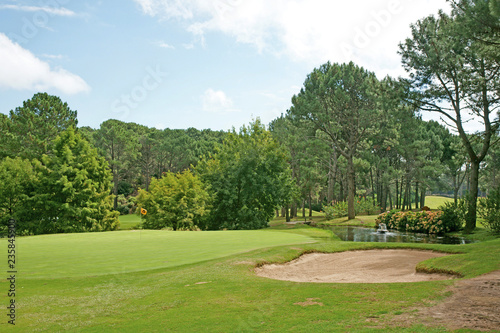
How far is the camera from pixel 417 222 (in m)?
27.3

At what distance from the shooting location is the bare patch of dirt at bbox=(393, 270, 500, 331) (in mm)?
4641

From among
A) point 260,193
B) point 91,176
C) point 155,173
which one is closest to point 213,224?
point 260,193

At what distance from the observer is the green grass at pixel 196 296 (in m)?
5.41

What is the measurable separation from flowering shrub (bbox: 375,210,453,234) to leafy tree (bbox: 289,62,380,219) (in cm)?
698

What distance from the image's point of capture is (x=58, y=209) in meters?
32.3

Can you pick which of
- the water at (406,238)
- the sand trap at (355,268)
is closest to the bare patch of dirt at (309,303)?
the sand trap at (355,268)

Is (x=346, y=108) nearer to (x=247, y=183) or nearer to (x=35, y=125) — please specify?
(x=247, y=183)

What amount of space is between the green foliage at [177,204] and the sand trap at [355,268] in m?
21.4

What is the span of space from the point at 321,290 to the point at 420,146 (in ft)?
158

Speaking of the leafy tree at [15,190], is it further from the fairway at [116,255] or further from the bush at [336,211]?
the bush at [336,211]

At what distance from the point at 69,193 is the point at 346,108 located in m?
30.9

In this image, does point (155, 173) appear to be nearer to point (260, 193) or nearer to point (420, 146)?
point (260, 193)

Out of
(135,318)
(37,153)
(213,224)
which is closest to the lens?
(135,318)

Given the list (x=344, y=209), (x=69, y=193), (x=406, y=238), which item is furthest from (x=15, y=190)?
(x=344, y=209)
